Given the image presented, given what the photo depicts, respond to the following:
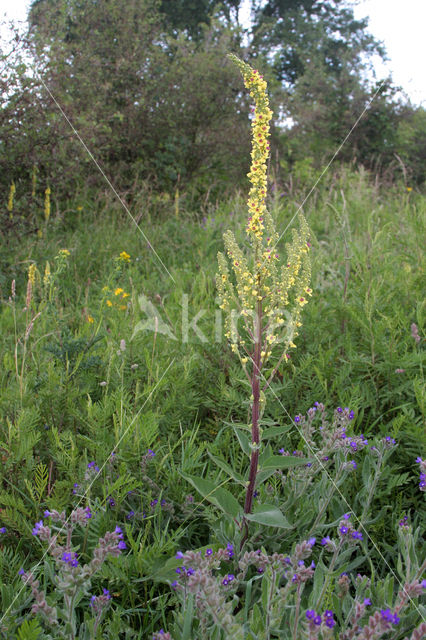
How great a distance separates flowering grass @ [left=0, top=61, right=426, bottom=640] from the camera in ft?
3.62

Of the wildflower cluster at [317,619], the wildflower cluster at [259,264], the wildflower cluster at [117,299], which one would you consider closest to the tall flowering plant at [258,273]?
the wildflower cluster at [259,264]

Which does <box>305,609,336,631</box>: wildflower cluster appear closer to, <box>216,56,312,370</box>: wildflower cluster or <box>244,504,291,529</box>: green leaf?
<box>244,504,291,529</box>: green leaf

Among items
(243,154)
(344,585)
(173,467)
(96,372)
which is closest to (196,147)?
(243,154)

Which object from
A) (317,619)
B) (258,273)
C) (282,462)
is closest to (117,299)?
(258,273)

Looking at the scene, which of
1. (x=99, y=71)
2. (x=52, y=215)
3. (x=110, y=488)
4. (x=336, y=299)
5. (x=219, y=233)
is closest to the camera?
(x=110, y=488)

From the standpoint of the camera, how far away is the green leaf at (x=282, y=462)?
126 centimetres

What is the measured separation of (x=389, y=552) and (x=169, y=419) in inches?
36.7

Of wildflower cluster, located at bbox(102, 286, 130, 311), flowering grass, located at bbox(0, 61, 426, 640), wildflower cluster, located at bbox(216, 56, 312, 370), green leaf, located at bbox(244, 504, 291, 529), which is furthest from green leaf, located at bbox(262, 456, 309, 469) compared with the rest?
wildflower cluster, located at bbox(102, 286, 130, 311)

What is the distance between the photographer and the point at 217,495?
4.36 feet

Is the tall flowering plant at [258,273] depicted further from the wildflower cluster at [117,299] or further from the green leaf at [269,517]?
the wildflower cluster at [117,299]

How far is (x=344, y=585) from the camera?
1050mm

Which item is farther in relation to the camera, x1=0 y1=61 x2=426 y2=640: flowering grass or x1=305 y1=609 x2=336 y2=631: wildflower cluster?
x1=0 y1=61 x2=426 y2=640: flowering grass

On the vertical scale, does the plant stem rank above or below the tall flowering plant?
below

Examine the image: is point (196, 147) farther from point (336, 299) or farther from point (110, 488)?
point (110, 488)
